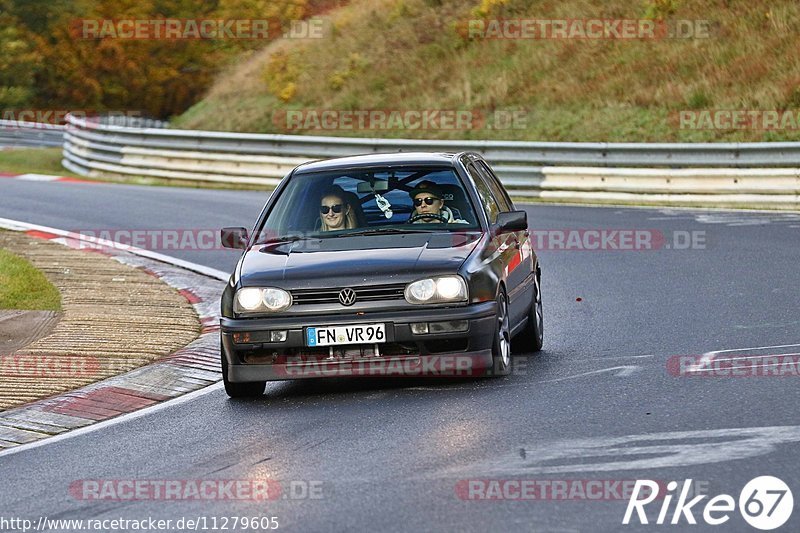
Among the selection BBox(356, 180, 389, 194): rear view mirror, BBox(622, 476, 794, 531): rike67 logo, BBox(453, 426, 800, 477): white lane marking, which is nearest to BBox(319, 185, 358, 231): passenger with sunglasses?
BBox(356, 180, 389, 194): rear view mirror

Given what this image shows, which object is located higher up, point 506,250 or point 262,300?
point 506,250

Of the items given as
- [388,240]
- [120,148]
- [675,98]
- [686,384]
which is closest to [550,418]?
[686,384]

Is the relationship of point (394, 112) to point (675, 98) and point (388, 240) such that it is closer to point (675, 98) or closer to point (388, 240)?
point (675, 98)

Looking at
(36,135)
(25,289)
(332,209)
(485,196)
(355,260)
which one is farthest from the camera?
(36,135)

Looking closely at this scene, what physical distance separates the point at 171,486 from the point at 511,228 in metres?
3.76

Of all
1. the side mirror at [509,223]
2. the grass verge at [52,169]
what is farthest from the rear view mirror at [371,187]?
the grass verge at [52,169]

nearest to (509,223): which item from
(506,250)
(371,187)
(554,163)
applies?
(506,250)

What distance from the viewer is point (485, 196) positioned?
10.7m

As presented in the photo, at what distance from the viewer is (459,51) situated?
118 ft

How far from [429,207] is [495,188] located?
1441 millimetres

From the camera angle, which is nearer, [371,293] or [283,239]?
[371,293]

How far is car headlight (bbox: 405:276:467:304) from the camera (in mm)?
9133

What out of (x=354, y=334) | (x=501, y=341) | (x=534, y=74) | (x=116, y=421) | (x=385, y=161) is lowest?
(x=116, y=421)

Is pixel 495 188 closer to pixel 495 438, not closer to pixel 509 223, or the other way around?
pixel 509 223
